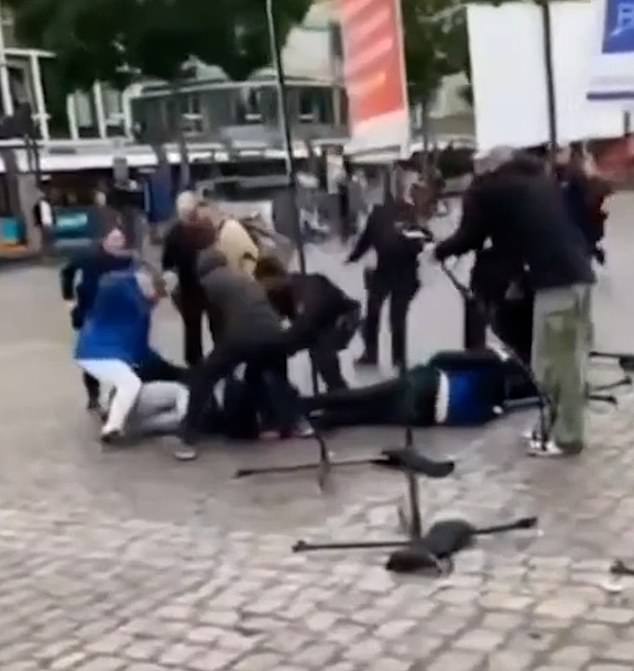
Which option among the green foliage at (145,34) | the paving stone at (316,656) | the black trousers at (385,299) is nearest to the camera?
the paving stone at (316,656)

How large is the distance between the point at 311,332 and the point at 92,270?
2179 mm

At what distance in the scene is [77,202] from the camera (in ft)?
107

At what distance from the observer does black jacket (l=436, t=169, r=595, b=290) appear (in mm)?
8062

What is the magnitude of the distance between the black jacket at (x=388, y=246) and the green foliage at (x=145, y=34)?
72.6 feet

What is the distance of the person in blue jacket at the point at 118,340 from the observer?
9.75m

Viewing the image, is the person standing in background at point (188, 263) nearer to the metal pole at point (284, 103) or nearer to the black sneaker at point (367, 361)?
the metal pole at point (284, 103)

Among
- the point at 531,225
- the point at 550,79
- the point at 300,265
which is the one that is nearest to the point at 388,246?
the point at 300,265

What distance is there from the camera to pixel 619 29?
823cm

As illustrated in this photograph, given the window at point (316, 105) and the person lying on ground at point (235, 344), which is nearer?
the person lying on ground at point (235, 344)

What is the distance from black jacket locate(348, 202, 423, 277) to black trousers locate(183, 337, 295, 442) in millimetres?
2491

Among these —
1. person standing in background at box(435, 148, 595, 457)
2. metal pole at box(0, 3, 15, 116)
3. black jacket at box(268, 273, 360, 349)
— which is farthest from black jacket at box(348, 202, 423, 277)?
metal pole at box(0, 3, 15, 116)

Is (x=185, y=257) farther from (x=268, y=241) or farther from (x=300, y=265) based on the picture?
(x=300, y=265)

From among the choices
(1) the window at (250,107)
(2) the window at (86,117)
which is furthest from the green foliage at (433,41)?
(2) the window at (86,117)

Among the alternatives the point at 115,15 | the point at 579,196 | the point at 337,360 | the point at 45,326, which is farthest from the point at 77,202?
the point at 337,360
